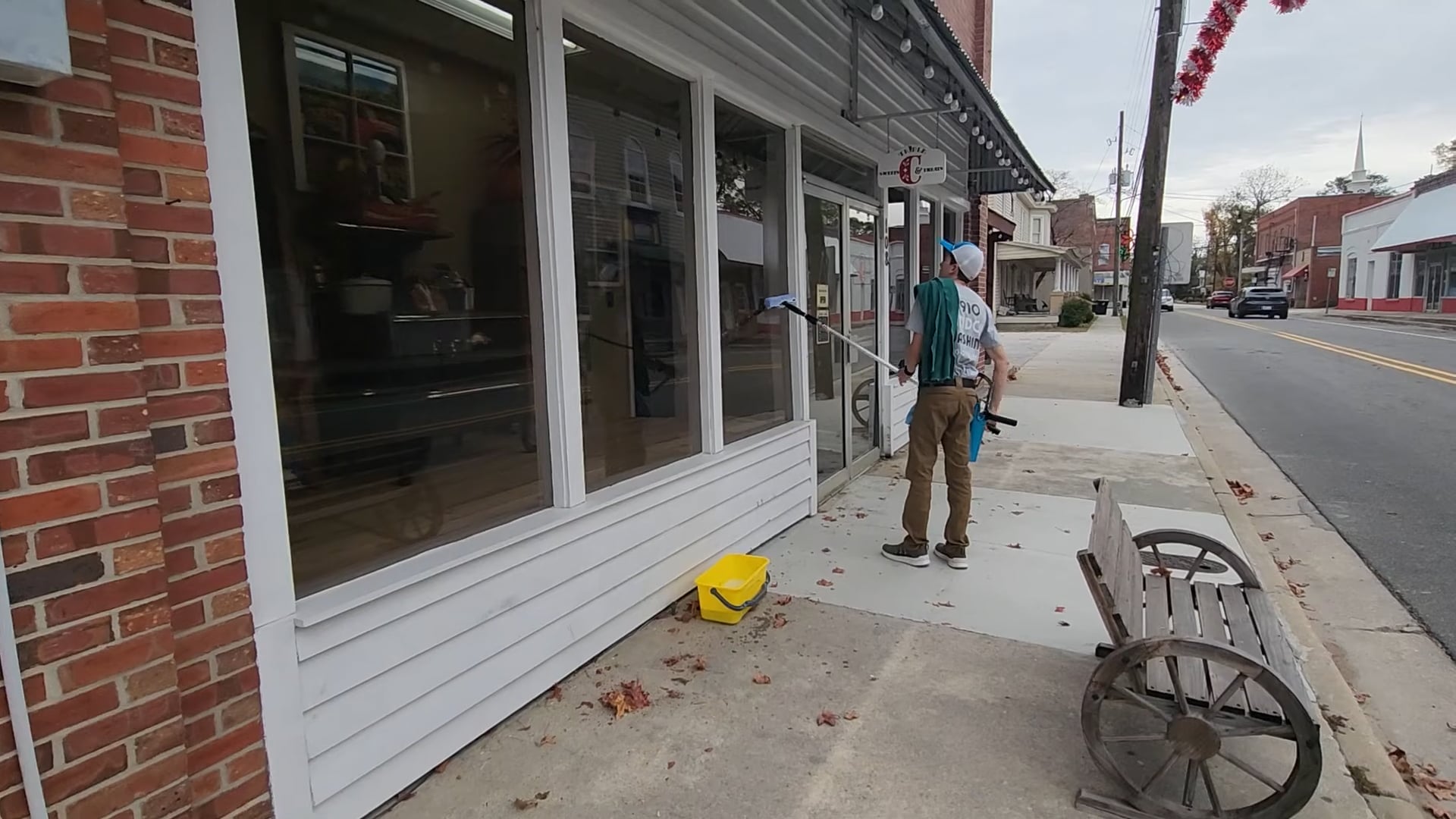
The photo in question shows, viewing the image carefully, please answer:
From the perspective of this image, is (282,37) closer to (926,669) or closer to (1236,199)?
(926,669)

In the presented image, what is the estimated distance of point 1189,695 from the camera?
2334 mm

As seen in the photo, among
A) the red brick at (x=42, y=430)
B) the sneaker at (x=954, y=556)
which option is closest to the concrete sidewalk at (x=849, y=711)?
the sneaker at (x=954, y=556)

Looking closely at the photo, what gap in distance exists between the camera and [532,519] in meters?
3.00

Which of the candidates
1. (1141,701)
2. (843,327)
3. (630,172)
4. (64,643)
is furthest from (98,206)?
(843,327)

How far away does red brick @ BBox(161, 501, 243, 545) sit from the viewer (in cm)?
174

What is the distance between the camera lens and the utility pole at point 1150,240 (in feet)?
32.5

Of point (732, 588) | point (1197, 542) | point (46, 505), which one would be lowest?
point (732, 588)

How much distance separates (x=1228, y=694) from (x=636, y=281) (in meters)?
3.23

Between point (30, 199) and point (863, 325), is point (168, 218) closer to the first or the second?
point (30, 199)

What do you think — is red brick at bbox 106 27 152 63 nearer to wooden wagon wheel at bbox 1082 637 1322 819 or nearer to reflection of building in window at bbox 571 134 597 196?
reflection of building in window at bbox 571 134 597 196

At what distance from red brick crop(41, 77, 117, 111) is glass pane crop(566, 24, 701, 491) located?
6.49 feet

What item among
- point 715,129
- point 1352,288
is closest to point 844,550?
point 715,129

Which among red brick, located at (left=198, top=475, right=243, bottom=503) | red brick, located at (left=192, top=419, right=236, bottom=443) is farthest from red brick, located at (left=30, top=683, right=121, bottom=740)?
red brick, located at (left=192, top=419, right=236, bottom=443)

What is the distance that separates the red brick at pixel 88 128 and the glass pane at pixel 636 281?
6.47 feet
